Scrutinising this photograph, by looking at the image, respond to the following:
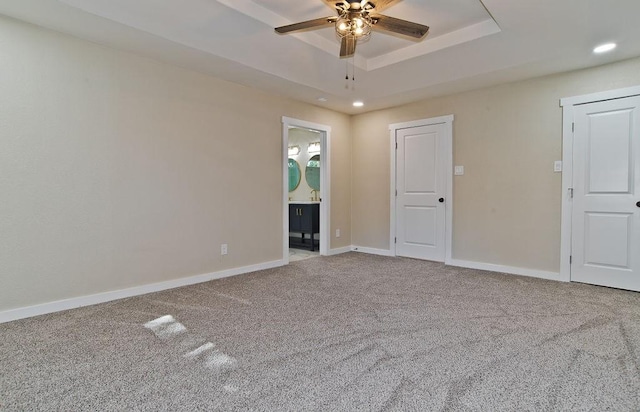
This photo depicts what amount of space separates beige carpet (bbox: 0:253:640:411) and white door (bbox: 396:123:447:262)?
1.58 metres

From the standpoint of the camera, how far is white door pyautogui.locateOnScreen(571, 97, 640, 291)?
3.36 m

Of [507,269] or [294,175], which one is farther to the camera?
[294,175]

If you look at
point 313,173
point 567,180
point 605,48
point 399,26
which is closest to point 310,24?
point 399,26

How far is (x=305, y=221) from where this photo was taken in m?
5.86

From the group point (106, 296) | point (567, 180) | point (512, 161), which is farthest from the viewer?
point (512, 161)

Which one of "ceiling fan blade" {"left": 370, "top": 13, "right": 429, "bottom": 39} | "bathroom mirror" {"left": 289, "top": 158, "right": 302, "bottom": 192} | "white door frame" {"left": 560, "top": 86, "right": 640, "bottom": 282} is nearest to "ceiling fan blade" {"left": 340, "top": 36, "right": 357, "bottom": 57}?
"ceiling fan blade" {"left": 370, "top": 13, "right": 429, "bottom": 39}

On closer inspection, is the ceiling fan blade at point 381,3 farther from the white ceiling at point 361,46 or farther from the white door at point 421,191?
the white door at point 421,191

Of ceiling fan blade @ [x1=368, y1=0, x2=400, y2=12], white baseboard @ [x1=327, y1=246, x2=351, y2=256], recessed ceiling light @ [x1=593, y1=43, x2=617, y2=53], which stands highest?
recessed ceiling light @ [x1=593, y1=43, x2=617, y2=53]

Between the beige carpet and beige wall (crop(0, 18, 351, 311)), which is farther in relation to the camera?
beige wall (crop(0, 18, 351, 311))

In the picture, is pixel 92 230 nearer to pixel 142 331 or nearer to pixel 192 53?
pixel 142 331

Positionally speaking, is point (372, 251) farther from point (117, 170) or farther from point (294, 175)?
point (117, 170)

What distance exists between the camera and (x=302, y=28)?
102 inches

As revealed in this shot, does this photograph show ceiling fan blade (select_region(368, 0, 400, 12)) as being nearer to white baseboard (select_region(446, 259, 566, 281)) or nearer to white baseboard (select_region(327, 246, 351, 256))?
white baseboard (select_region(446, 259, 566, 281))

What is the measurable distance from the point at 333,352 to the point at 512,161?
3.41 meters
